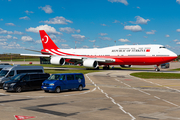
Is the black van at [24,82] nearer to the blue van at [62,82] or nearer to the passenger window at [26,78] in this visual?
the passenger window at [26,78]

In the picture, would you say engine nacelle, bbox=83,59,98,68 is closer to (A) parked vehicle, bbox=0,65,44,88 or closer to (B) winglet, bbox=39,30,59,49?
(B) winglet, bbox=39,30,59,49

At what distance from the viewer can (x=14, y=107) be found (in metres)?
14.2

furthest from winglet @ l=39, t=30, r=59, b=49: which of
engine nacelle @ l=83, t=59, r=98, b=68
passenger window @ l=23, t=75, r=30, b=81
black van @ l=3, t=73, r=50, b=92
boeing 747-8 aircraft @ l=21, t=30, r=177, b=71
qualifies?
passenger window @ l=23, t=75, r=30, b=81

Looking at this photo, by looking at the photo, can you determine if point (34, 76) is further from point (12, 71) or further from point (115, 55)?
point (115, 55)

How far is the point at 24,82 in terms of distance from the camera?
74.7 ft

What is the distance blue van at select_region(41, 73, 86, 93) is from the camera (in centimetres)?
2139

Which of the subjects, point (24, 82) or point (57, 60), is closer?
point (24, 82)

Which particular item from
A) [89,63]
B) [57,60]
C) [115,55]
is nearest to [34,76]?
[89,63]

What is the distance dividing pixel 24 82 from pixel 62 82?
165 inches

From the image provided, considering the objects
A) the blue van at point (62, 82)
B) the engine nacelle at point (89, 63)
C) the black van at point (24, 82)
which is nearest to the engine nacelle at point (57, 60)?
the engine nacelle at point (89, 63)

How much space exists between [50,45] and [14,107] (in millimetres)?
55906

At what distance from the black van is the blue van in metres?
1.92

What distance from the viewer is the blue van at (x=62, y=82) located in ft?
70.2

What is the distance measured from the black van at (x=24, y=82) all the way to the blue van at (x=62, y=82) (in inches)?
75.8
